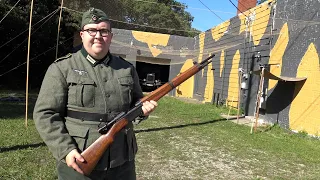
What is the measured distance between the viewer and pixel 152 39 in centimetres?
2147

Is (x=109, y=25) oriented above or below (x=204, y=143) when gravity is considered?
above

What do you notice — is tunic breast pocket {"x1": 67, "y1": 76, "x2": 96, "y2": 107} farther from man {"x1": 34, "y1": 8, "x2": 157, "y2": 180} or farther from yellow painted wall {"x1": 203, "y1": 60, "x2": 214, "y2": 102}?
yellow painted wall {"x1": 203, "y1": 60, "x2": 214, "y2": 102}

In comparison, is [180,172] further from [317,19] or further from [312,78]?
[317,19]

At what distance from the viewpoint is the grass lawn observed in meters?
4.93

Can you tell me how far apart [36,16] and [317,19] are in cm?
1490

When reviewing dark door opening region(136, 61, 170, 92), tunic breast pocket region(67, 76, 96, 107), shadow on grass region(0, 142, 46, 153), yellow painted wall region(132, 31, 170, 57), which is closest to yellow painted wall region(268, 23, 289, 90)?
shadow on grass region(0, 142, 46, 153)

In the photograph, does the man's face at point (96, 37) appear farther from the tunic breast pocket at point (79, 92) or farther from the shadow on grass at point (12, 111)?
the shadow on grass at point (12, 111)

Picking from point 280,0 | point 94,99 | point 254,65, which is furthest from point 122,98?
point 254,65

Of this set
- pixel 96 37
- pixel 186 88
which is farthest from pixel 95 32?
pixel 186 88

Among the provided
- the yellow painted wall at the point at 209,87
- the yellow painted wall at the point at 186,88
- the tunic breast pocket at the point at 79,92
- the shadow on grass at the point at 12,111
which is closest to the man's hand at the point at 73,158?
the tunic breast pocket at the point at 79,92

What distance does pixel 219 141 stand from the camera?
740 centimetres

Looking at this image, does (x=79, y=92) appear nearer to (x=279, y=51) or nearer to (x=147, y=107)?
(x=147, y=107)

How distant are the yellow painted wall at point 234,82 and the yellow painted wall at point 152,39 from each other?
309 inches

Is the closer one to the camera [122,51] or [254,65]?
[254,65]
